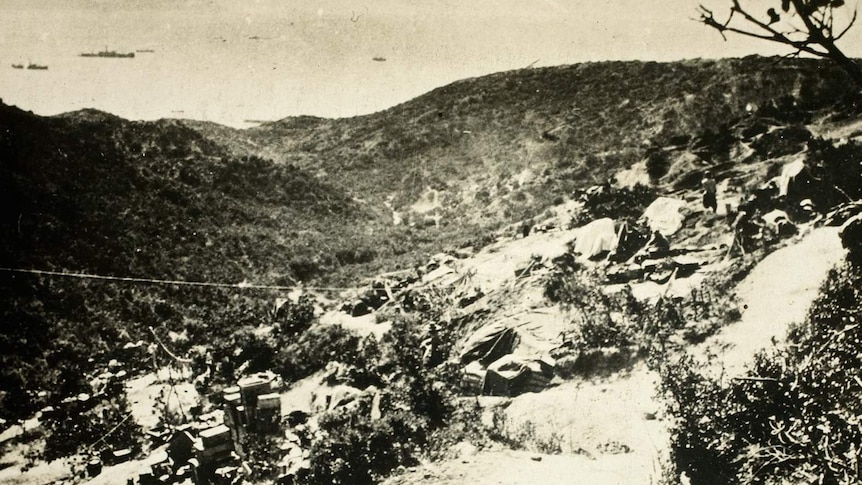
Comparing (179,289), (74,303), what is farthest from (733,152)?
(74,303)

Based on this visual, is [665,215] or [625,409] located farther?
[665,215]

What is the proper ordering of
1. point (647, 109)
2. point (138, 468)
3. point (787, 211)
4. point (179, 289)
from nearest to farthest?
point (138, 468) < point (787, 211) < point (179, 289) < point (647, 109)

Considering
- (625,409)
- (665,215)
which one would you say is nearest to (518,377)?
(625,409)

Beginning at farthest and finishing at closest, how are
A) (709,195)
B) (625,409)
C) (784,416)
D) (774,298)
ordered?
1. (709,195)
2. (774,298)
3. (625,409)
4. (784,416)

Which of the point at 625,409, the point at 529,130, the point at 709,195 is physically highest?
the point at 529,130

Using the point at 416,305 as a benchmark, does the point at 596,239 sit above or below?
above

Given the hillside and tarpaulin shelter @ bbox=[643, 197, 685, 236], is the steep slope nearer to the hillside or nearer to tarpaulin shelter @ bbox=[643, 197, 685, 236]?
the hillside

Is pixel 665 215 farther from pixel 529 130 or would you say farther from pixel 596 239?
pixel 529 130

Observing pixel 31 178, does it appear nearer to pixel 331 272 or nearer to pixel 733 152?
pixel 331 272
